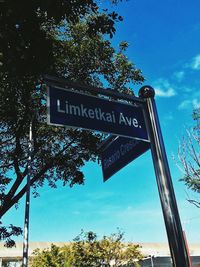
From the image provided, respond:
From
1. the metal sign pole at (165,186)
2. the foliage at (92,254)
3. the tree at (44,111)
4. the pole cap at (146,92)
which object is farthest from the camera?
the foliage at (92,254)

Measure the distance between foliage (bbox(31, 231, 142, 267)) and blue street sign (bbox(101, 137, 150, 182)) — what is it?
1797 cm

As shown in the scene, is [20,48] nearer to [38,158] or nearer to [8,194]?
[8,194]

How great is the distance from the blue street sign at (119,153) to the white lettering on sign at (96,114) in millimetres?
209

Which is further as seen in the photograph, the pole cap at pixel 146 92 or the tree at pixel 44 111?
the tree at pixel 44 111

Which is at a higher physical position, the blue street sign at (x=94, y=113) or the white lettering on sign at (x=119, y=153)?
the blue street sign at (x=94, y=113)

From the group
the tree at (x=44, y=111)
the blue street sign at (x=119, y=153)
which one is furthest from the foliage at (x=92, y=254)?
the blue street sign at (x=119, y=153)

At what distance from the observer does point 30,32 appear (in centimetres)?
449

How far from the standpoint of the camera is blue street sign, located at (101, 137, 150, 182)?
3.17m

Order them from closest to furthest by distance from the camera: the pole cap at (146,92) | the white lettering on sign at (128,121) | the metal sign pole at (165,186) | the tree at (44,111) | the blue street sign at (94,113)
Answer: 1. the metal sign pole at (165,186)
2. the blue street sign at (94,113)
3. the white lettering on sign at (128,121)
4. the pole cap at (146,92)
5. the tree at (44,111)

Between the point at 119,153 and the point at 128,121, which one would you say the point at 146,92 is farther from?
the point at 119,153

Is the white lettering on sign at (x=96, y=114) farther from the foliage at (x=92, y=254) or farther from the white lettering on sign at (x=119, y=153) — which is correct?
the foliage at (x=92, y=254)

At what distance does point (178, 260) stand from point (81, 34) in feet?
30.6

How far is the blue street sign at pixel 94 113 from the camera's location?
2.90 m

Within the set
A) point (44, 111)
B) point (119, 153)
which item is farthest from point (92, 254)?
point (119, 153)
